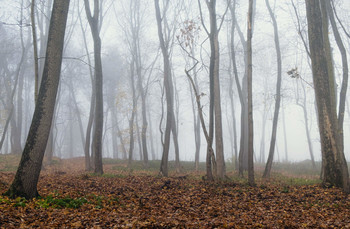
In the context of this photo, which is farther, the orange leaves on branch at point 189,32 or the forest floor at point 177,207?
the orange leaves on branch at point 189,32

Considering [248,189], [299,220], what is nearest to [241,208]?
[299,220]

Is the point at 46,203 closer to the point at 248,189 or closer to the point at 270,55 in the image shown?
the point at 248,189

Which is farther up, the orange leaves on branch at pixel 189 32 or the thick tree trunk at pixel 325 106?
the orange leaves on branch at pixel 189 32

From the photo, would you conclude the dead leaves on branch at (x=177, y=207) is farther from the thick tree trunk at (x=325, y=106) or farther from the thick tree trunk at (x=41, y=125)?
the thick tree trunk at (x=325, y=106)

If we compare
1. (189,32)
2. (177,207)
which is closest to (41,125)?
(177,207)

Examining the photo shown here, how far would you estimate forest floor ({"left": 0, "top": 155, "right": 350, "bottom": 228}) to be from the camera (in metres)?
5.07

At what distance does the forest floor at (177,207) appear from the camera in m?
5.07

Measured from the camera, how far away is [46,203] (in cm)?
615

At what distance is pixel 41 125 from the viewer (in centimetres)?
659

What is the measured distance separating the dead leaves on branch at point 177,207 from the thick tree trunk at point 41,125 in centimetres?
38

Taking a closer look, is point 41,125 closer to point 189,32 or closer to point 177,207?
point 177,207

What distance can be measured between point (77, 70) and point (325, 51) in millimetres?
25096

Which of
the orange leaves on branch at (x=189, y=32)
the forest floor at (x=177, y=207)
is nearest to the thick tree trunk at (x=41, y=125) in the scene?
the forest floor at (x=177, y=207)

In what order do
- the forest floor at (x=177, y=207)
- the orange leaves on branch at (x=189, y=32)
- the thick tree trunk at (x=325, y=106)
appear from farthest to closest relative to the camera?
the orange leaves on branch at (x=189, y=32) → the thick tree trunk at (x=325, y=106) → the forest floor at (x=177, y=207)
